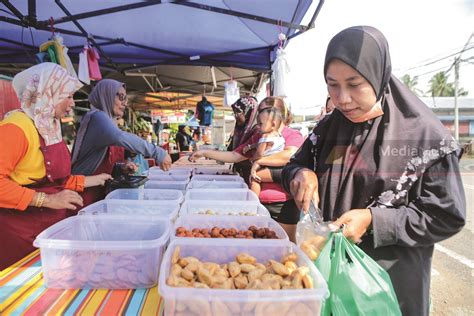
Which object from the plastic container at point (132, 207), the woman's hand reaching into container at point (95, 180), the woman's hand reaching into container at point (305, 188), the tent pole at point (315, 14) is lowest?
the plastic container at point (132, 207)

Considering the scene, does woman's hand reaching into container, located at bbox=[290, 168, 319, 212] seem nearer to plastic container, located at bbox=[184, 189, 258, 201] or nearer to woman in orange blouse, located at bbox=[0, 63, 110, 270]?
plastic container, located at bbox=[184, 189, 258, 201]

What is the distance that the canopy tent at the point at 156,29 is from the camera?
10.8ft

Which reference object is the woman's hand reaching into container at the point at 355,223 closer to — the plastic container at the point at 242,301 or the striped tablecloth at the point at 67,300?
the plastic container at the point at 242,301

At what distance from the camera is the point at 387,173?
3.48 feet

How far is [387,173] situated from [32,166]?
1.66 meters

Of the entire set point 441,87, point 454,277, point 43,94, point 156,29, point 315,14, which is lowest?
point 454,277

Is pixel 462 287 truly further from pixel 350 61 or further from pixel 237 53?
pixel 237 53

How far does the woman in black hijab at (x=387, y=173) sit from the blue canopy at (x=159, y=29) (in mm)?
2342

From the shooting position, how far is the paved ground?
279cm

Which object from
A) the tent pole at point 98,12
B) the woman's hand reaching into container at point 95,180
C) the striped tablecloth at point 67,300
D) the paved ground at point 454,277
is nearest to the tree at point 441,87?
the paved ground at point 454,277

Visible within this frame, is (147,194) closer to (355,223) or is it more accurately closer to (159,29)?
(355,223)

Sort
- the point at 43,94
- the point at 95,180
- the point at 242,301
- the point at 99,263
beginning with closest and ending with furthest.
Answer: the point at 242,301, the point at 99,263, the point at 43,94, the point at 95,180

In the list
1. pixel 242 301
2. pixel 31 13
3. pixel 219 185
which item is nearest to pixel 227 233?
pixel 242 301

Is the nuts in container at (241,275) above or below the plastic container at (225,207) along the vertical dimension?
below
